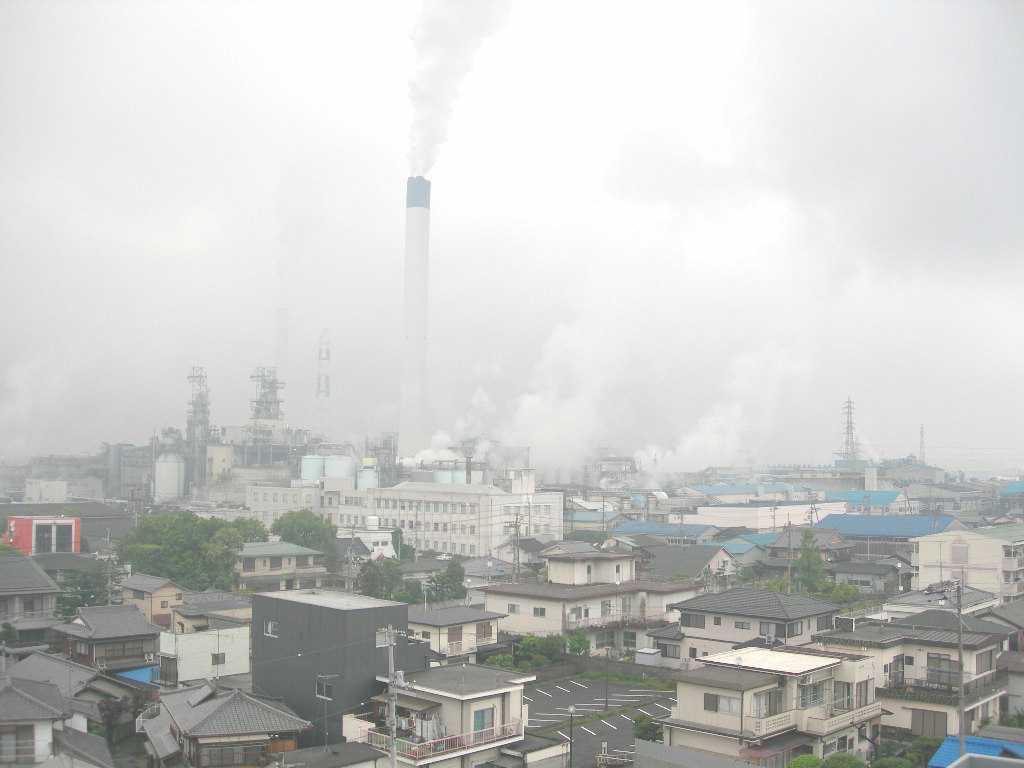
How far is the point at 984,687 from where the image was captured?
12164 mm

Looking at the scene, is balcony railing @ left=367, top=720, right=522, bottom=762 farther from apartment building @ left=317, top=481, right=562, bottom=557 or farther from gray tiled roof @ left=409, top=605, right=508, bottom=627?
apartment building @ left=317, top=481, right=562, bottom=557

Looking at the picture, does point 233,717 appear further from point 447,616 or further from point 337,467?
point 337,467

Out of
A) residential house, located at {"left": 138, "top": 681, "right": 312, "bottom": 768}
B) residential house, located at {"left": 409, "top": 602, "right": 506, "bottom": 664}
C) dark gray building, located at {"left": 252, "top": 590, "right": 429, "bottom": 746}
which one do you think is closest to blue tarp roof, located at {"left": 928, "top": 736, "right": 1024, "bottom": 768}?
dark gray building, located at {"left": 252, "top": 590, "right": 429, "bottom": 746}

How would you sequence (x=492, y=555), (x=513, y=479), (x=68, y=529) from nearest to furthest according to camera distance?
(x=68, y=529) < (x=492, y=555) < (x=513, y=479)

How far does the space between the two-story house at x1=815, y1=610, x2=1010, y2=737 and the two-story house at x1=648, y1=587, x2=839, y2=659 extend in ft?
4.22

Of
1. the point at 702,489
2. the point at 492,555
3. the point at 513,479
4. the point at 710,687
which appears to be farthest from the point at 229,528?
the point at 702,489

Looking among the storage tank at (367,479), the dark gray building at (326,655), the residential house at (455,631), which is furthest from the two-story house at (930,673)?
the storage tank at (367,479)

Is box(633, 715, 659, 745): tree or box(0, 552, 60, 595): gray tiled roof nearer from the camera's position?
box(633, 715, 659, 745): tree

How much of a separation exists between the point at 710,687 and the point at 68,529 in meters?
25.6

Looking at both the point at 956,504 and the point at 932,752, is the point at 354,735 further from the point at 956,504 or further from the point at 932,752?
the point at 956,504

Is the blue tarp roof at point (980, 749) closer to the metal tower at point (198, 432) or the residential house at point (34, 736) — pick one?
the residential house at point (34, 736)

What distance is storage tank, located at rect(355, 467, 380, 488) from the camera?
41938 millimetres

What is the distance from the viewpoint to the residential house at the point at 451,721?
987 cm

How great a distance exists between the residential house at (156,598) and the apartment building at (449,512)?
16.1 meters
